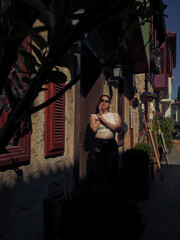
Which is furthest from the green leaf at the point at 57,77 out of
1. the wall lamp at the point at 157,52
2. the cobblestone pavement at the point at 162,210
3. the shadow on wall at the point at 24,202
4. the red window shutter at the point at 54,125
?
the wall lamp at the point at 157,52

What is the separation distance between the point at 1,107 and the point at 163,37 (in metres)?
16.3

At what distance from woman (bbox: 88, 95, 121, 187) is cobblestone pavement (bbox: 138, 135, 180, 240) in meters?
0.88

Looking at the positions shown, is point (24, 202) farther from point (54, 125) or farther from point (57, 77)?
point (57, 77)

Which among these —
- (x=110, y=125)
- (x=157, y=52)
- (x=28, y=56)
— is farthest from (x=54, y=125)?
(x=157, y=52)

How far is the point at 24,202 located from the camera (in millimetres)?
2330

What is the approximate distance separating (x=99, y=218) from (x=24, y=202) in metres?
0.81

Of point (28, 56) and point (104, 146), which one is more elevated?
point (28, 56)

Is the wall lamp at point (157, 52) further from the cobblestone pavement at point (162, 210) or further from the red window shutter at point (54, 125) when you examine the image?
the red window shutter at point (54, 125)

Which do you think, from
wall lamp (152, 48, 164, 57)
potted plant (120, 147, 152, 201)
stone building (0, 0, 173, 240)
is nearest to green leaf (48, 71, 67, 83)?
stone building (0, 0, 173, 240)

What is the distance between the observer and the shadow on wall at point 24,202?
2070 mm

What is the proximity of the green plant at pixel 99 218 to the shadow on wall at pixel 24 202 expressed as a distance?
46 cm

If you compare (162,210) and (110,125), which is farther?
(162,210)

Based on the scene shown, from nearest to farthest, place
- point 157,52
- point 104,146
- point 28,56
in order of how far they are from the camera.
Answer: point 28,56, point 104,146, point 157,52

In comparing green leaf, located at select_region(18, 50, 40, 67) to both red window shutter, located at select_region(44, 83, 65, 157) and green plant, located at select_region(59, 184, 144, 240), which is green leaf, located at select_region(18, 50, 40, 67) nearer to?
green plant, located at select_region(59, 184, 144, 240)
